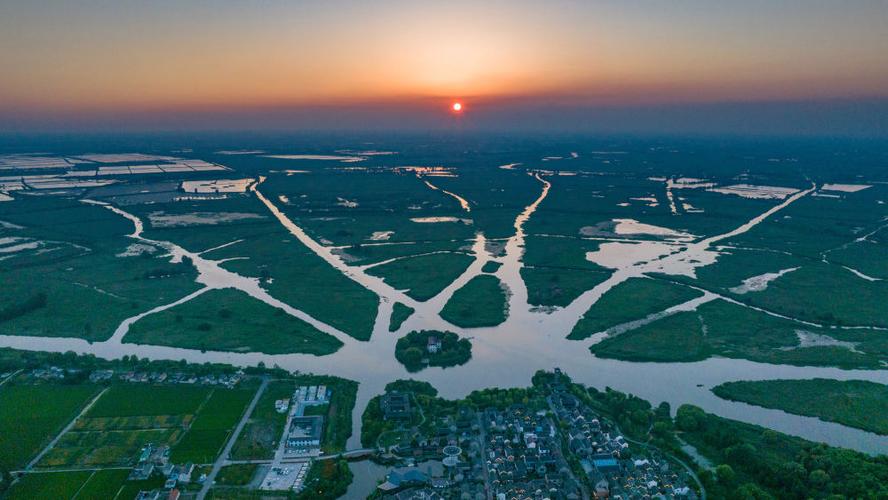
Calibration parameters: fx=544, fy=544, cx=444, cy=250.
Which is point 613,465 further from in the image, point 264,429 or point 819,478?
point 264,429

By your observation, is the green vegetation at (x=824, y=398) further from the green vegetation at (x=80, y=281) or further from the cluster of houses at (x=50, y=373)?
the green vegetation at (x=80, y=281)

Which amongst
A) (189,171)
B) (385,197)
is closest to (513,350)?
(385,197)

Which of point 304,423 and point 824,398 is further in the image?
point 824,398

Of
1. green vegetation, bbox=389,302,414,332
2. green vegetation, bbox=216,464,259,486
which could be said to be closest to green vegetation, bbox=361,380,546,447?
green vegetation, bbox=216,464,259,486

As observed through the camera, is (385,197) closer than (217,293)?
No

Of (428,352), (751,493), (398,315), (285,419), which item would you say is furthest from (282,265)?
(751,493)

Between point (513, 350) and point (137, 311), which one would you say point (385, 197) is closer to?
point (137, 311)

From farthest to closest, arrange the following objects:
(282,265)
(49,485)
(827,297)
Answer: (282,265)
(827,297)
(49,485)
